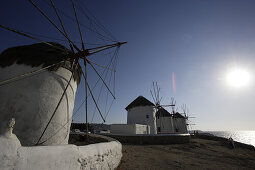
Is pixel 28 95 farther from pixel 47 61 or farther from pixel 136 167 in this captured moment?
pixel 136 167

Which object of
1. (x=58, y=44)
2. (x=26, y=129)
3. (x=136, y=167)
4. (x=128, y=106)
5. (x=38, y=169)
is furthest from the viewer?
(x=128, y=106)

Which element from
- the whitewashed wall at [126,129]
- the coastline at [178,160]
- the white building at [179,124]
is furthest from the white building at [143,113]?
Result: the white building at [179,124]

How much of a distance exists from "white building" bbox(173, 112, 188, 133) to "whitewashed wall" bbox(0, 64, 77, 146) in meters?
35.1

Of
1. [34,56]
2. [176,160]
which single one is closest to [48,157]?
[34,56]

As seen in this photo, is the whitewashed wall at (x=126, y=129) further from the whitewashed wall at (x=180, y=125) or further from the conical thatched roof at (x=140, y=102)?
the whitewashed wall at (x=180, y=125)

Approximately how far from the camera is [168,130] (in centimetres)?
3222

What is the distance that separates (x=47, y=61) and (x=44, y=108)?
2.13 metres

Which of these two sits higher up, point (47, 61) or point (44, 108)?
point (47, 61)

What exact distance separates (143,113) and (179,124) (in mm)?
19426

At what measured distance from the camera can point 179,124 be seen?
36.1 m

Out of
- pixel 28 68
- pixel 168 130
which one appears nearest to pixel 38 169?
pixel 28 68

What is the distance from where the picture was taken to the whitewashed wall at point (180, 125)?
35.7 meters

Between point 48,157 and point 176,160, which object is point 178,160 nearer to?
point 176,160

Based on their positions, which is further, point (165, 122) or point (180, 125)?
point (180, 125)
